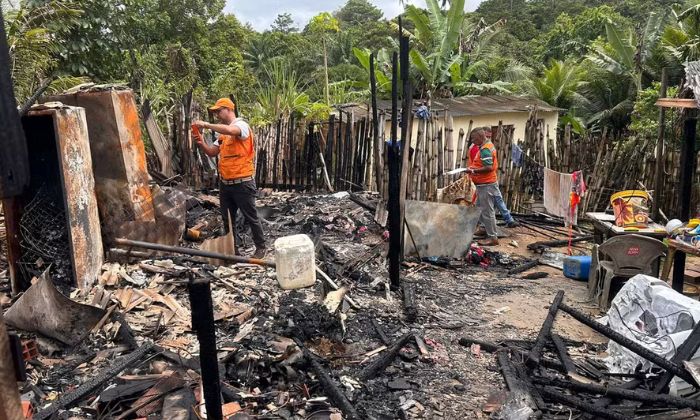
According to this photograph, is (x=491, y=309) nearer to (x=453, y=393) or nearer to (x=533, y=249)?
(x=453, y=393)

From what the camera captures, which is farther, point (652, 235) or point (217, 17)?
point (217, 17)

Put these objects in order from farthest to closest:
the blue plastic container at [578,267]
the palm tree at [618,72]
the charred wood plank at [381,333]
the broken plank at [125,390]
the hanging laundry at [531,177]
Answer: the palm tree at [618,72] < the hanging laundry at [531,177] < the blue plastic container at [578,267] < the charred wood plank at [381,333] < the broken plank at [125,390]

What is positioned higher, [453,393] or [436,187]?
[436,187]

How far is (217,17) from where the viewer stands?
71.0 ft

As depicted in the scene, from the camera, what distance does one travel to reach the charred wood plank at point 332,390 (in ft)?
11.0

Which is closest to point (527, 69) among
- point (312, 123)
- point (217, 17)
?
point (217, 17)

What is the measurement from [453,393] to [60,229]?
3757 mm

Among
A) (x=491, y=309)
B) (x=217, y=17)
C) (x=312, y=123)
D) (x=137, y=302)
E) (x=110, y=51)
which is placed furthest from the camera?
(x=217, y=17)

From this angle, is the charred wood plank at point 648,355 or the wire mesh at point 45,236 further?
the wire mesh at point 45,236

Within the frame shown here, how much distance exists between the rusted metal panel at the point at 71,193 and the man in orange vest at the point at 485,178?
5.19 meters

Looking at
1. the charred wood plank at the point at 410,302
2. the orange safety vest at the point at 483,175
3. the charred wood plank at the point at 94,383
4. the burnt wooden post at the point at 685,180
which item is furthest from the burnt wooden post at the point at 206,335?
the orange safety vest at the point at 483,175

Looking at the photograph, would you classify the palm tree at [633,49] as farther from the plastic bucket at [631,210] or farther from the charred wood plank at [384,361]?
the charred wood plank at [384,361]

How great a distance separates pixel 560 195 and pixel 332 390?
238 inches

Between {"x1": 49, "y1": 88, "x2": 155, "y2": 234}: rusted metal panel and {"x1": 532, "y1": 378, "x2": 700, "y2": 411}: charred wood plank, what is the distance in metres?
4.26
